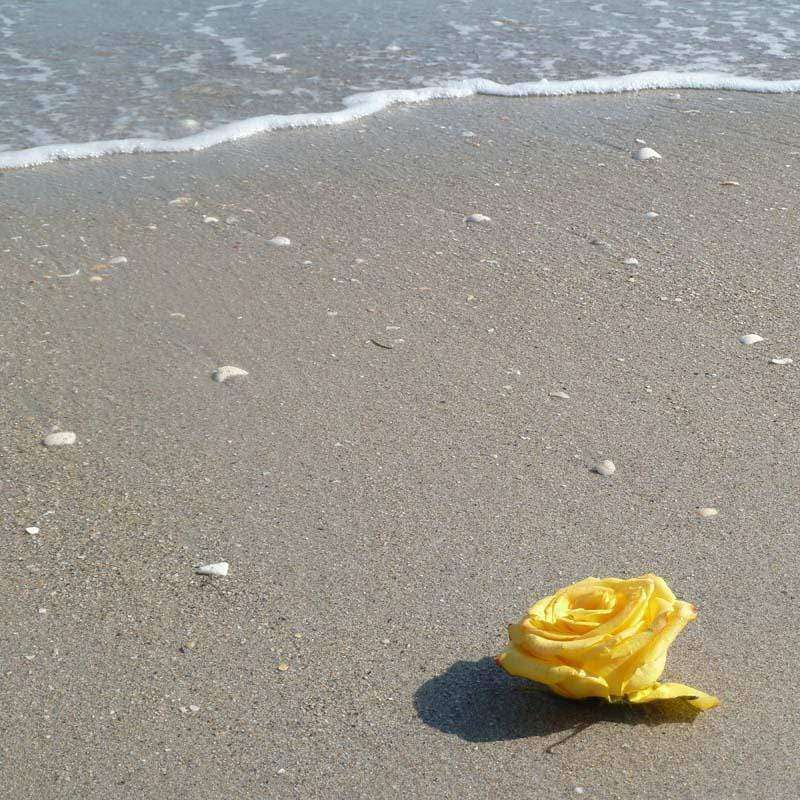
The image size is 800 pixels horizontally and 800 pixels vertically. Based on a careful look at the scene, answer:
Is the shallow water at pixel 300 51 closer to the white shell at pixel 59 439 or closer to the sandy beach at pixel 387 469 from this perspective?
the sandy beach at pixel 387 469

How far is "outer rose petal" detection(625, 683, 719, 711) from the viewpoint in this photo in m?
2.12

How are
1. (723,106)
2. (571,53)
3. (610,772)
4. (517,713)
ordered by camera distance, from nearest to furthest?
(610,772) < (517,713) < (723,106) < (571,53)

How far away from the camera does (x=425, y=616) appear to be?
8.27ft

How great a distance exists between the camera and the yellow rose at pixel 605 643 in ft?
6.80

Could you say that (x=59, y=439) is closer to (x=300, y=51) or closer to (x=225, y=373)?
(x=225, y=373)

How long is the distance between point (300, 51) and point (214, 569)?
682 centimetres

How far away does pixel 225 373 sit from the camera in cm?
367

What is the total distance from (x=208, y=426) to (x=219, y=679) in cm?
118

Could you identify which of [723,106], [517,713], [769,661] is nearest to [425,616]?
[517,713]

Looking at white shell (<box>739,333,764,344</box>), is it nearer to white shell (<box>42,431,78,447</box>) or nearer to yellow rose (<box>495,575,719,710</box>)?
yellow rose (<box>495,575,719,710</box>)

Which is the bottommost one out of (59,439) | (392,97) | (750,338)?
(59,439)

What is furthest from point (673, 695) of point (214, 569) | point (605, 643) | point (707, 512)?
point (214, 569)

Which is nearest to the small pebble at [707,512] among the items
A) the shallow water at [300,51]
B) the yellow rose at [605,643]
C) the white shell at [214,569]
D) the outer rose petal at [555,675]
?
the yellow rose at [605,643]

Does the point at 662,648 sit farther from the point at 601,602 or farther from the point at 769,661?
the point at 769,661
